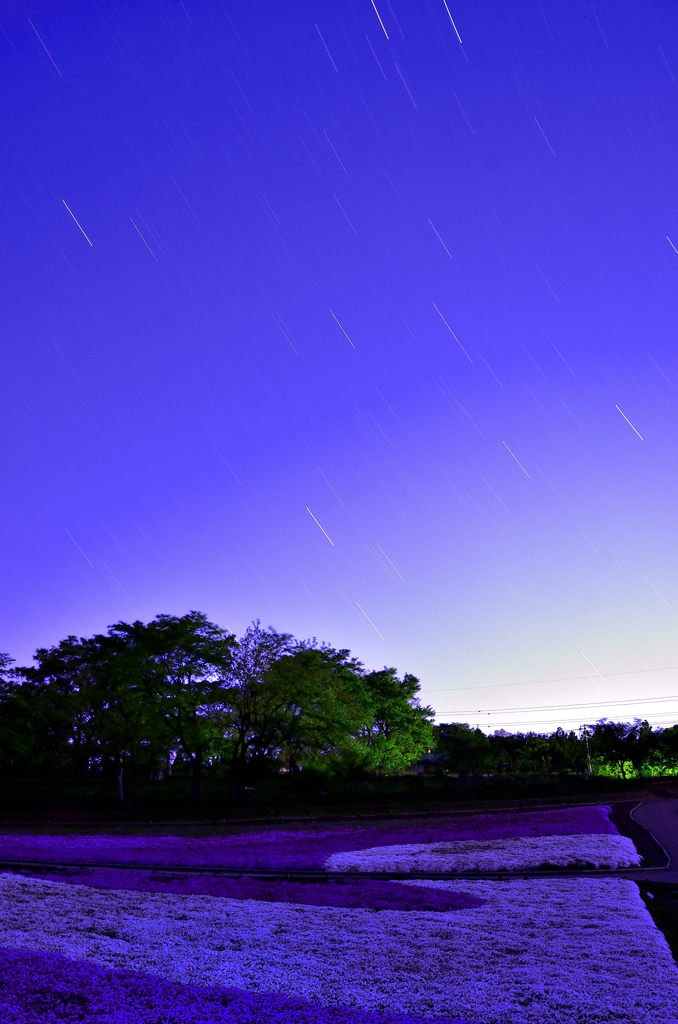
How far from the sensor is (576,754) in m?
95.9

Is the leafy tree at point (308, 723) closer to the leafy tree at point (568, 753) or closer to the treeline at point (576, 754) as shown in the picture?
the treeline at point (576, 754)

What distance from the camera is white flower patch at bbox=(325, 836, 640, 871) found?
2008cm

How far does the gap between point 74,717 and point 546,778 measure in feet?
157

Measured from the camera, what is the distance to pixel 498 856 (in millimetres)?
21875

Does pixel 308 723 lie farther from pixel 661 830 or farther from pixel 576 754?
pixel 576 754

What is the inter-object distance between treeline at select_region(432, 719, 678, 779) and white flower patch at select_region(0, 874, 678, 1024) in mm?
77716

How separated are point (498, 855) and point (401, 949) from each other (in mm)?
13500

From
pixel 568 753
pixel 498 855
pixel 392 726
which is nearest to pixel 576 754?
pixel 568 753

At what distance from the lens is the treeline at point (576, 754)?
88.7 meters

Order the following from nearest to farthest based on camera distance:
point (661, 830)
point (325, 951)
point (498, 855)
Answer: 1. point (325, 951)
2. point (498, 855)
3. point (661, 830)

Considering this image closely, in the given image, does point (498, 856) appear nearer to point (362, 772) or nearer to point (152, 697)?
point (152, 697)

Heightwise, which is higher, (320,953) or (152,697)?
(152,697)

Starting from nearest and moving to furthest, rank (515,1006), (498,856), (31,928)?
(515,1006) → (31,928) → (498,856)

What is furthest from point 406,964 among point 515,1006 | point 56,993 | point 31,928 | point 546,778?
point 546,778
